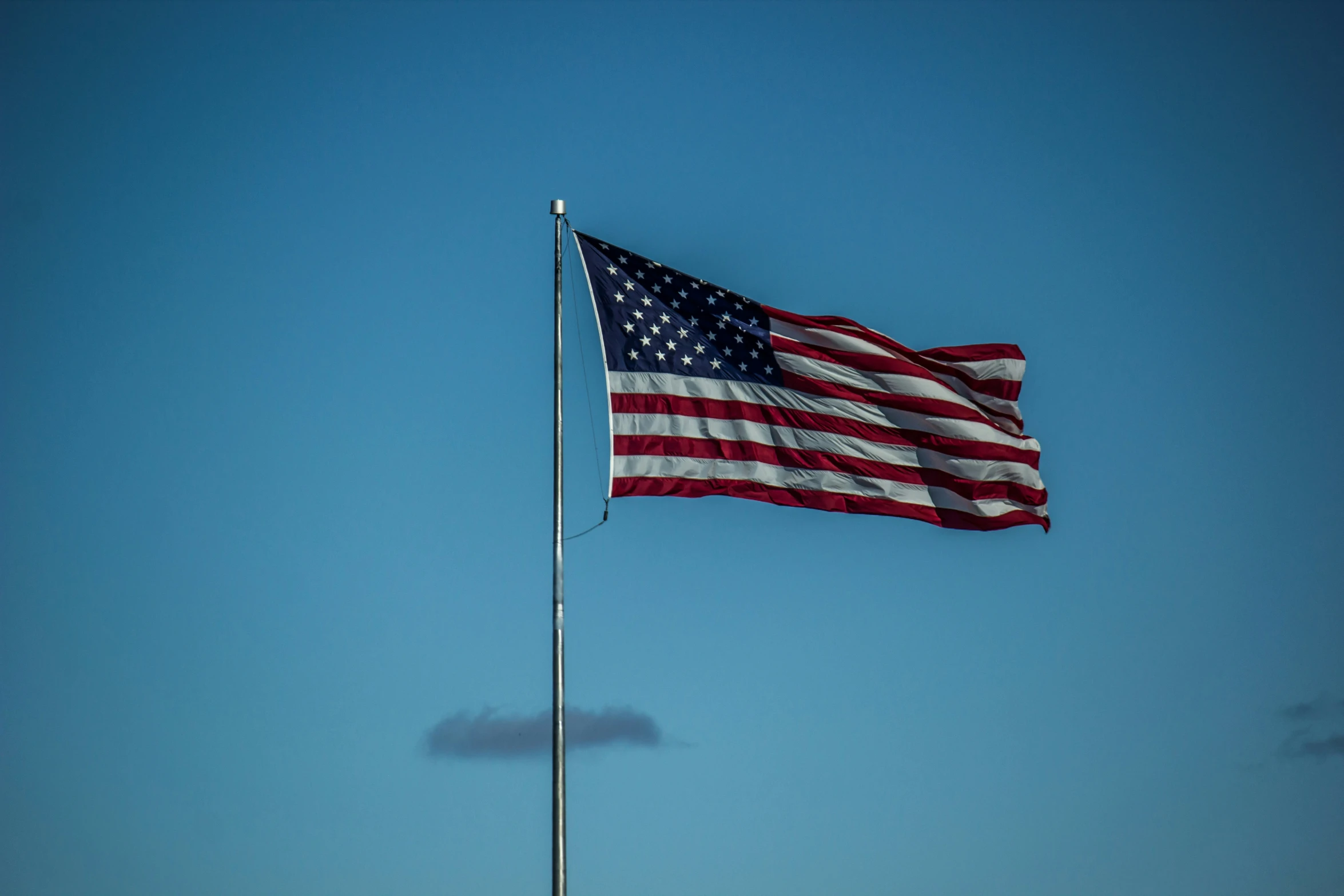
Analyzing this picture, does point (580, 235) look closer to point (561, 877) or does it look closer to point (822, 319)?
point (822, 319)

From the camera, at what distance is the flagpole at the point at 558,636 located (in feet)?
81.9

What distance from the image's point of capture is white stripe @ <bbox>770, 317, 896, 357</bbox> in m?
33.0

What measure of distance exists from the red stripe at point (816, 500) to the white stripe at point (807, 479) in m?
0.08

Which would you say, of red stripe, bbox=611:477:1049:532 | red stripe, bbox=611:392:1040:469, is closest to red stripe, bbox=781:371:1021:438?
red stripe, bbox=611:392:1040:469

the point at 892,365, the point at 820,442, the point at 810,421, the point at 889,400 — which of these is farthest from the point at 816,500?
the point at 892,365

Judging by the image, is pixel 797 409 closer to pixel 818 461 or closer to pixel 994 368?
pixel 818 461

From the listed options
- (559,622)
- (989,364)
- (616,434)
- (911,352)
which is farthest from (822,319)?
(559,622)

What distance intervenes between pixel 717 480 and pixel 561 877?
29.6ft

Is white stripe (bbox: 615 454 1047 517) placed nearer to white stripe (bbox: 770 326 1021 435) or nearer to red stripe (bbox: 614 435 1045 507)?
red stripe (bbox: 614 435 1045 507)

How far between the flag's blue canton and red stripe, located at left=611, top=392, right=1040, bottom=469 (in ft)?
1.91

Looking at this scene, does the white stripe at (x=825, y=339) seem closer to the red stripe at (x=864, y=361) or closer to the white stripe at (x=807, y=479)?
the red stripe at (x=864, y=361)

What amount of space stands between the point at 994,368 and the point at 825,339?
14.5 feet

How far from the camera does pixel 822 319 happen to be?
33438mm

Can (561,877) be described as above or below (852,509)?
below
